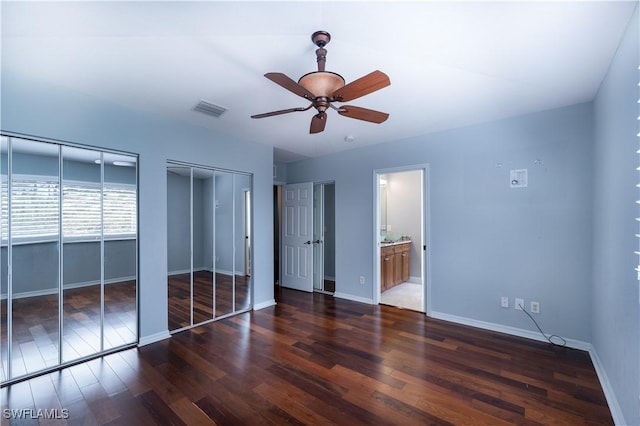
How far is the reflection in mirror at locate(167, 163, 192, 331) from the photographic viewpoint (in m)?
3.38

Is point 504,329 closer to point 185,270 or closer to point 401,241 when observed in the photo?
point 401,241

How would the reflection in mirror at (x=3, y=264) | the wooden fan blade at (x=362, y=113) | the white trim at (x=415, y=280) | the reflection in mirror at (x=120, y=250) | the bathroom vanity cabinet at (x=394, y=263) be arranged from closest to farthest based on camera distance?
1. the wooden fan blade at (x=362, y=113)
2. the reflection in mirror at (x=3, y=264)
3. the reflection in mirror at (x=120, y=250)
4. the bathroom vanity cabinet at (x=394, y=263)
5. the white trim at (x=415, y=280)

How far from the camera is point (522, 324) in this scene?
3.28 meters

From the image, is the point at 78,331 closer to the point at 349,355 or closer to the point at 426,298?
the point at 349,355

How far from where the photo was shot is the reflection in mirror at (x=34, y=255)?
2410 mm

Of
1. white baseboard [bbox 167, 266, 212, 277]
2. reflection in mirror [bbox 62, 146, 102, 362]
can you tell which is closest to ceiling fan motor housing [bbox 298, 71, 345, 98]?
reflection in mirror [bbox 62, 146, 102, 362]

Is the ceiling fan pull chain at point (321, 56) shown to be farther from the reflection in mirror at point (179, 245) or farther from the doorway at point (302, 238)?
the doorway at point (302, 238)

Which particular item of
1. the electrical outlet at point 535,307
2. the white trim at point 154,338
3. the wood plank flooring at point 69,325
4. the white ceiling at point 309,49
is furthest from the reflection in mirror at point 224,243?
the electrical outlet at point 535,307

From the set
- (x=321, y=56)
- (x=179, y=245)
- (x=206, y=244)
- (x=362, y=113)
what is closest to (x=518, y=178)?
(x=362, y=113)

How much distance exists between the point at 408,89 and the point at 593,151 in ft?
6.68

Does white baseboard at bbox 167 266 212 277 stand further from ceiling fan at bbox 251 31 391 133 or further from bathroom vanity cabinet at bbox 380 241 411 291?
bathroom vanity cabinet at bbox 380 241 411 291

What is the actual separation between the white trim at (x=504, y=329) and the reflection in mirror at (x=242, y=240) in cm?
271

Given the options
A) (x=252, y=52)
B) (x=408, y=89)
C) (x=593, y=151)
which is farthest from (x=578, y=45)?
(x=252, y=52)

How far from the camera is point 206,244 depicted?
146 inches
